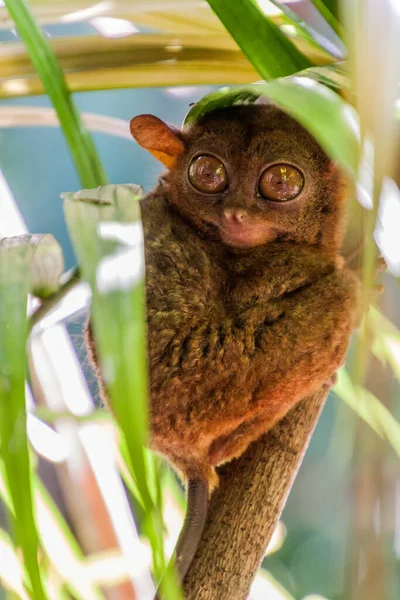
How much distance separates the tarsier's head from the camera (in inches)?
70.3

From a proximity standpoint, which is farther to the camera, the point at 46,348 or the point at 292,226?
the point at 46,348

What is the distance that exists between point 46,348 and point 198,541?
111 centimetres

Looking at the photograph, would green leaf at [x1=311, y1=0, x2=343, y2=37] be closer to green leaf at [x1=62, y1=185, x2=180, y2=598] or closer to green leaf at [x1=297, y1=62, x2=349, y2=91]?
green leaf at [x1=297, y1=62, x2=349, y2=91]

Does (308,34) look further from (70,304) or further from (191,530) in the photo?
(191,530)

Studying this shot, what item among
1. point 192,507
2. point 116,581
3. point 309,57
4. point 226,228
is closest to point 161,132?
point 226,228

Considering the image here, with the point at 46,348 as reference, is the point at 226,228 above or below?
below

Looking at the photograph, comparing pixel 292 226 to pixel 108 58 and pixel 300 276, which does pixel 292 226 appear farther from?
pixel 108 58

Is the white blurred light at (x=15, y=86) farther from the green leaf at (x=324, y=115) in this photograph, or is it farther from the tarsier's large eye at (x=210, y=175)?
the green leaf at (x=324, y=115)

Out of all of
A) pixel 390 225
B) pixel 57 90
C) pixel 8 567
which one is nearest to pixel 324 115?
pixel 390 225

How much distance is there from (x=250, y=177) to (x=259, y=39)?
15.2 inches

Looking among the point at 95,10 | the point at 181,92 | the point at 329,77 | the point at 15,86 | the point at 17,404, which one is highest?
the point at 181,92

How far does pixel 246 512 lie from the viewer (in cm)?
162

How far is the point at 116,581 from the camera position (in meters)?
2.82

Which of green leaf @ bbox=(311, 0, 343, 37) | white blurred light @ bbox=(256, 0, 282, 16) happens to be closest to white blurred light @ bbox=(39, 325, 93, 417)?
white blurred light @ bbox=(256, 0, 282, 16)
